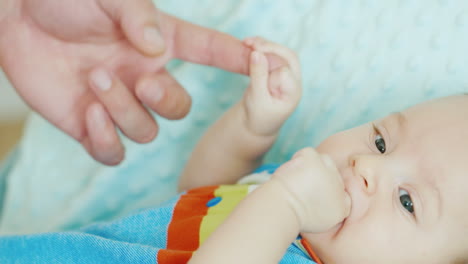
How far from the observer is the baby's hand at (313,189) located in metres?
0.71

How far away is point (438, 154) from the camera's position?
802mm

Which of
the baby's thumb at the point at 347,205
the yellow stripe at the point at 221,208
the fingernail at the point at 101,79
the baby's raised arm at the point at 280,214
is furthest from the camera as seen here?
the fingernail at the point at 101,79

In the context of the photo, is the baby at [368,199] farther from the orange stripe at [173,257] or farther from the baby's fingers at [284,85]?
the orange stripe at [173,257]

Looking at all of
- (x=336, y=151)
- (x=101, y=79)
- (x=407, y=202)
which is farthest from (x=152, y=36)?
(x=407, y=202)

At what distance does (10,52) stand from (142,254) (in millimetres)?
534

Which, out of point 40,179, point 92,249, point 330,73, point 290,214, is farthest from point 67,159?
point 290,214

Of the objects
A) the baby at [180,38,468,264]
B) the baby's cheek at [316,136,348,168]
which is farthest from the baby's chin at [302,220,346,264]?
the baby's cheek at [316,136,348,168]

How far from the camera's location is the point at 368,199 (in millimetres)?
808

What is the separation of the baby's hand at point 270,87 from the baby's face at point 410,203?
219mm

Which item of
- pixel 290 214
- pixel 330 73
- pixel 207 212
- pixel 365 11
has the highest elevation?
pixel 365 11

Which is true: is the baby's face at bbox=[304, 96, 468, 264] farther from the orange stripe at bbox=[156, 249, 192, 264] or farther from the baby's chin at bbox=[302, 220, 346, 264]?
the orange stripe at bbox=[156, 249, 192, 264]

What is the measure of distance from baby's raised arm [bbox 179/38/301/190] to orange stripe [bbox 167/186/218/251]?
0.11 meters

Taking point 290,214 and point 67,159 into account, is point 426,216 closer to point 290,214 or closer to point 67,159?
point 290,214

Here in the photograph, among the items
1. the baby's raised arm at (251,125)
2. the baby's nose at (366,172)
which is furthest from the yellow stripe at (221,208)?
the baby's nose at (366,172)
